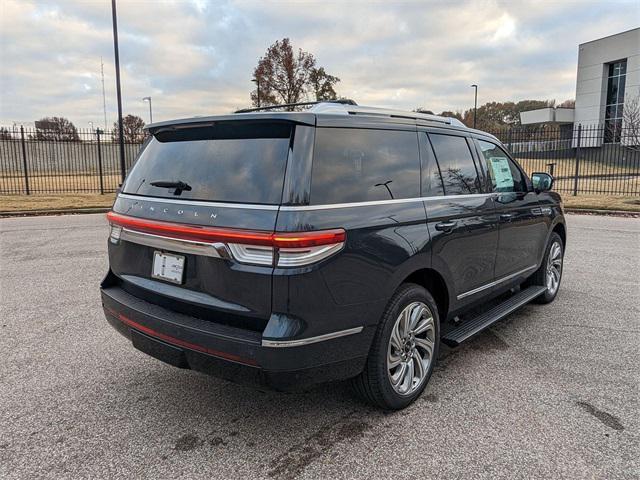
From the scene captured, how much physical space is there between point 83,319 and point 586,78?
48.7 meters

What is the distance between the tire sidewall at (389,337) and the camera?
9.40 feet

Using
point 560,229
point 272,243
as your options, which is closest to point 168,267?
point 272,243

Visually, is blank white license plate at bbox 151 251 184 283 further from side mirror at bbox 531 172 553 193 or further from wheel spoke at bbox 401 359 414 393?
side mirror at bbox 531 172 553 193

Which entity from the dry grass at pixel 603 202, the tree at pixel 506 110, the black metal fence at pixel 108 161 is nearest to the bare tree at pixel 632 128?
the black metal fence at pixel 108 161

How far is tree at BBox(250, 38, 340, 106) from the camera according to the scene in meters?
29.2

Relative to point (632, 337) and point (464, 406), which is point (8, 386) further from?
point (632, 337)

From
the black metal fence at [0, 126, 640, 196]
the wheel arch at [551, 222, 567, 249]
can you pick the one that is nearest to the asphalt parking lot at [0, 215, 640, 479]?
the wheel arch at [551, 222, 567, 249]

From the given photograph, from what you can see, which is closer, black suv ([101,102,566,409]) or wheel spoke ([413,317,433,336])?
black suv ([101,102,566,409])

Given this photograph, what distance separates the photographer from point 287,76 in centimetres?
2945

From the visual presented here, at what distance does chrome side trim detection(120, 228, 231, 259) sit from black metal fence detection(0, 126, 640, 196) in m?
16.7

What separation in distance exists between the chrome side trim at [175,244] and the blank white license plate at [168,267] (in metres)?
0.05

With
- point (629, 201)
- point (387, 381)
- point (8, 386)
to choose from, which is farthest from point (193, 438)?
point (629, 201)

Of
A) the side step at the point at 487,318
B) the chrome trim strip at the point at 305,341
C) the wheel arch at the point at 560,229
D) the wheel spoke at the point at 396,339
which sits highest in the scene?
the wheel arch at the point at 560,229

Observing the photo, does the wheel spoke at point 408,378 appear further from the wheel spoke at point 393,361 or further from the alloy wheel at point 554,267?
the alloy wheel at point 554,267
